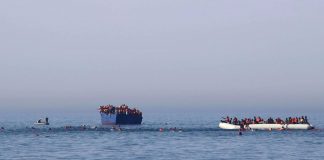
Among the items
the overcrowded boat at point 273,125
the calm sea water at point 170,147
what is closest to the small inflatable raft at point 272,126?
the overcrowded boat at point 273,125

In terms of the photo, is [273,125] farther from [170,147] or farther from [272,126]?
[170,147]

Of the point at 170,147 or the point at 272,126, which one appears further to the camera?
the point at 272,126

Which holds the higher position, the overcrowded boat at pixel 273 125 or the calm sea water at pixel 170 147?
the overcrowded boat at pixel 273 125

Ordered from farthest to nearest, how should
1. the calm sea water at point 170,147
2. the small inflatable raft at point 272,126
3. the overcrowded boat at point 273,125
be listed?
the overcrowded boat at point 273,125
the small inflatable raft at point 272,126
the calm sea water at point 170,147

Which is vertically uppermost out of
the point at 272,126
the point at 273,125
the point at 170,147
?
the point at 273,125

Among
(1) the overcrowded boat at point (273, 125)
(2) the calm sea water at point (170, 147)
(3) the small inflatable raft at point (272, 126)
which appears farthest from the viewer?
(1) the overcrowded boat at point (273, 125)

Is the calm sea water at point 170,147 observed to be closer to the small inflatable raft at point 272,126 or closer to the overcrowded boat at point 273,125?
the small inflatable raft at point 272,126

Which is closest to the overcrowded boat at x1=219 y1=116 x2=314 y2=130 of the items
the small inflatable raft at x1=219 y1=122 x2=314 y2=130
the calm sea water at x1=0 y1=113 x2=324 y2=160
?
the small inflatable raft at x1=219 y1=122 x2=314 y2=130

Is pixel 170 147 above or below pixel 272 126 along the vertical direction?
below

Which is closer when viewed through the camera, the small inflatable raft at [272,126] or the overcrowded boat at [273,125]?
the small inflatable raft at [272,126]

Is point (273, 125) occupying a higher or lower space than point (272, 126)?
higher

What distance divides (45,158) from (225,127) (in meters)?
75.1

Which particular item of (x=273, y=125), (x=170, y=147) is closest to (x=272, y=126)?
(x=273, y=125)

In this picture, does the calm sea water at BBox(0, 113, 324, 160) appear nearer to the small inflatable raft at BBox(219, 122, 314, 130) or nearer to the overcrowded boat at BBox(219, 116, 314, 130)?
the small inflatable raft at BBox(219, 122, 314, 130)
